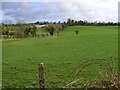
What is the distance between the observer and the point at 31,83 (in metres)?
12.2

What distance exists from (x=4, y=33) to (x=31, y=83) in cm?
7467

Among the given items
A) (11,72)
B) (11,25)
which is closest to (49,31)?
(11,25)

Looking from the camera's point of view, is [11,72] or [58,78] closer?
[58,78]

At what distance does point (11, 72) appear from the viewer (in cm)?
1538

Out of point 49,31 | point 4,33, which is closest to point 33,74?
point 4,33

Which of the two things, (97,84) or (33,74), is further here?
(33,74)

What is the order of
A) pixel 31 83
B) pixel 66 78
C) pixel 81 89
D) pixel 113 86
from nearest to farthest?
pixel 113 86
pixel 81 89
pixel 31 83
pixel 66 78

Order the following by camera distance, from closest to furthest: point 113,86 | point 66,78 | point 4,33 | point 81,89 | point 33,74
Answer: point 113,86, point 81,89, point 66,78, point 33,74, point 4,33

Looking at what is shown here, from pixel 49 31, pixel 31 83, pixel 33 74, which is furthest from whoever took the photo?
pixel 49 31

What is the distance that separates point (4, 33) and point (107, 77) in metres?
81.3

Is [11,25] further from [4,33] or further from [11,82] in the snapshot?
[11,82]

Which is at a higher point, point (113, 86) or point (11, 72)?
point (113, 86)

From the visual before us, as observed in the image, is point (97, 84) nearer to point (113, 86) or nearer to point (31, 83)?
point (113, 86)

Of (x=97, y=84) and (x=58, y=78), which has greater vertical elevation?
(x=97, y=84)
